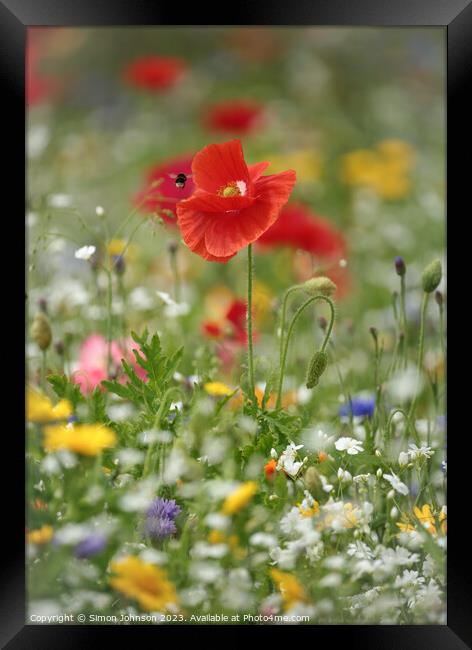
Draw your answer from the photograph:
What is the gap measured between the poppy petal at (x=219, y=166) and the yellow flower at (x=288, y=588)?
2.05 feet

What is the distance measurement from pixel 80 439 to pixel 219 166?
0.50 meters

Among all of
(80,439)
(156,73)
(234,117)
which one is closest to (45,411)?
(80,439)

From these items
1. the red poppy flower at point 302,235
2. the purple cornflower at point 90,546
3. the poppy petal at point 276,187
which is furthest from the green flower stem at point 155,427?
the red poppy flower at point 302,235

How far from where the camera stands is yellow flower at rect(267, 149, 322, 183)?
359 cm

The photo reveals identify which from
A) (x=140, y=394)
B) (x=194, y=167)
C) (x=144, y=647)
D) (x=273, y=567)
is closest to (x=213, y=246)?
(x=194, y=167)

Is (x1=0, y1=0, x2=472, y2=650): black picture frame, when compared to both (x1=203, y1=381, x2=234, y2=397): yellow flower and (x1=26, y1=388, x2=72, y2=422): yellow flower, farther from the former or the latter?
(x1=203, y1=381, x2=234, y2=397): yellow flower

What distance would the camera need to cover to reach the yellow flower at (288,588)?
63.2 inches

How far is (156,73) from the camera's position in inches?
141

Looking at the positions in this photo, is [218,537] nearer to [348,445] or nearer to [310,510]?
[310,510]

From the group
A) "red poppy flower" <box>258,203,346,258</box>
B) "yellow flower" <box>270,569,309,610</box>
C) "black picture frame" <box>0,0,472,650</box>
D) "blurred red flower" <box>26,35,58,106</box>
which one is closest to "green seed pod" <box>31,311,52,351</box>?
"black picture frame" <box>0,0,472,650</box>

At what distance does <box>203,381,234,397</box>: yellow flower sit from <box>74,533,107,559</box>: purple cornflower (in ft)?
1.21

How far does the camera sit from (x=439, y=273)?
72.4 inches

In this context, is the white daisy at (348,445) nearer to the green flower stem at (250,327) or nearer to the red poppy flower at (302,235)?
the green flower stem at (250,327)
